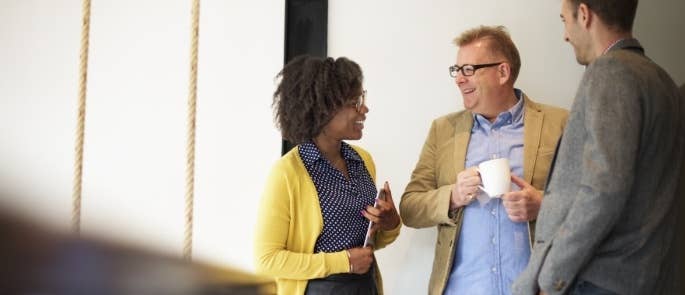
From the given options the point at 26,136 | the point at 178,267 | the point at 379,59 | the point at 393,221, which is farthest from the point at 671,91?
the point at 26,136

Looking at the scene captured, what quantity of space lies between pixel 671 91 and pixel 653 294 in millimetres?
392

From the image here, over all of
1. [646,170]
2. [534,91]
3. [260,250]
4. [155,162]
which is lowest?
[260,250]

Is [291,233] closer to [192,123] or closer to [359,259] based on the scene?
[359,259]

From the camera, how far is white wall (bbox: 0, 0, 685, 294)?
6.71 ft

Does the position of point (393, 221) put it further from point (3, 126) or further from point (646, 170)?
point (3, 126)

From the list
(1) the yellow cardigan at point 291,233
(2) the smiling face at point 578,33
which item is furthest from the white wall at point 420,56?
(2) the smiling face at point 578,33

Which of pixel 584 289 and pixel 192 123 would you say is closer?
pixel 192 123

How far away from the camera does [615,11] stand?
1253 mm

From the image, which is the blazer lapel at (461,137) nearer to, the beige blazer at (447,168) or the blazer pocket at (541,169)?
the beige blazer at (447,168)

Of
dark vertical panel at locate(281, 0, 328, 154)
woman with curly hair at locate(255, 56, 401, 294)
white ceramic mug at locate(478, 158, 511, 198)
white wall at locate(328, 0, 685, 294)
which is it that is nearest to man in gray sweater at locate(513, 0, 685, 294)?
white ceramic mug at locate(478, 158, 511, 198)

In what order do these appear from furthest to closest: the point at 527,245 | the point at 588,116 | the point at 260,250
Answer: the point at 527,245 → the point at 260,250 → the point at 588,116

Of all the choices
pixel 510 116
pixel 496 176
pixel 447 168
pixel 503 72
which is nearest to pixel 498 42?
pixel 503 72

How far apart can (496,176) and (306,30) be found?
0.90m

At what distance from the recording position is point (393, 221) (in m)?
1.65
